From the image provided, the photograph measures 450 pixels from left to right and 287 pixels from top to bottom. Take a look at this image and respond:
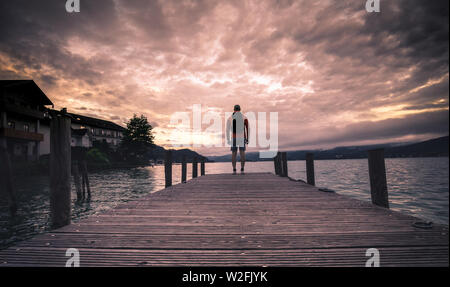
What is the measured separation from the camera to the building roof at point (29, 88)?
2419cm

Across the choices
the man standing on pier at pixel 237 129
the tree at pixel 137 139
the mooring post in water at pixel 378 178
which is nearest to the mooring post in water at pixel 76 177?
the man standing on pier at pixel 237 129

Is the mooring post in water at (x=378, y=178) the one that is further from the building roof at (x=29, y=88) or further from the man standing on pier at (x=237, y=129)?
the building roof at (x=29, y=88)

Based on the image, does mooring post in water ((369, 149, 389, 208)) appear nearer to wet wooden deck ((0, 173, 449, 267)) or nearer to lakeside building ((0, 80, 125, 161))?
wet wooden deck ((0, 173, 449, 267))

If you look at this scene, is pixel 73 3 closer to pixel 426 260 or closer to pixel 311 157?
pixel 426 260

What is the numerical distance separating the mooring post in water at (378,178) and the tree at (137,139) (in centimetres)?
6037

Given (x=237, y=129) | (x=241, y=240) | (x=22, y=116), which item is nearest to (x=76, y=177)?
(x=237, y=129)

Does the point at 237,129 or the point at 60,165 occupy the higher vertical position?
the point at 237,129

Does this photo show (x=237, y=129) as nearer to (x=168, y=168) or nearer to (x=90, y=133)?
(x=168, y=168)

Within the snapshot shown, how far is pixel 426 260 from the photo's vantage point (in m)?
1.75

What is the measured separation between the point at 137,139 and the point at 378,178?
61167 mm

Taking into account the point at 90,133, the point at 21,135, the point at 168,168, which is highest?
the point at 90,133

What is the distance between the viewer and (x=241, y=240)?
7.36ft
